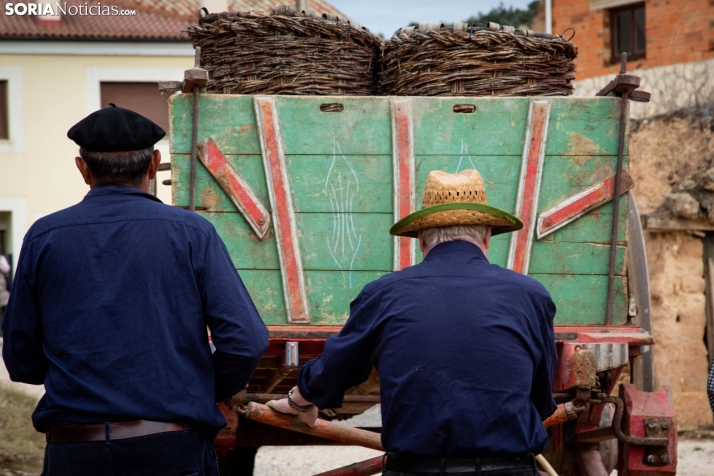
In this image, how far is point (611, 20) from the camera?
534 inches

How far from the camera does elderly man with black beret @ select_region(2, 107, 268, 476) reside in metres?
2.58

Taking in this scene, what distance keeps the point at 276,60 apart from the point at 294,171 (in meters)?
0.55

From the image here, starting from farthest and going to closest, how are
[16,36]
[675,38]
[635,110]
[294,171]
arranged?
1. [16,36]
2. [675,38]
3. [635,110]
4. [294,171]

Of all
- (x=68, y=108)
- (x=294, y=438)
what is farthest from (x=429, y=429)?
(x=68, y=108)

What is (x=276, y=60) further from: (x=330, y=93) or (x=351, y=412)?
(x=351, y=412)

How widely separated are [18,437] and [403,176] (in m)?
5.14

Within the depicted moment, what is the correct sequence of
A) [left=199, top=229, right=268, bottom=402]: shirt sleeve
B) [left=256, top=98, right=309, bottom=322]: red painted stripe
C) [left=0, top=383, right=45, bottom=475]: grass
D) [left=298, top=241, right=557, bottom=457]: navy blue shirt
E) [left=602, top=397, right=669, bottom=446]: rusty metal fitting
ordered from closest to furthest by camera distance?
[left=298, top=241, right=557, bottom=457]: navy blue shirt
[left=199, top=229, right=268, bottom=402]: shirt sleeve
[left=602, top=397, right=669, bottom=446]: rusty metal fitting
[left=256, top=98, right=309, bottom=322]: red painted stripe
[left=0, top=383, right=45, bottom=475]: grass

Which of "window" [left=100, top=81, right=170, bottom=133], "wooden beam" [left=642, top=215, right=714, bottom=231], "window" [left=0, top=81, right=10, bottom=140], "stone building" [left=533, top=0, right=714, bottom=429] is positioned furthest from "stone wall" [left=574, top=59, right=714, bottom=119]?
"window" [left=0, top=81, right=10, bottom=140]

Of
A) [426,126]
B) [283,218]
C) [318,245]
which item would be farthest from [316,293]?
[426,126]

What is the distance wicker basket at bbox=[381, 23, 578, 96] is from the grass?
161 inches

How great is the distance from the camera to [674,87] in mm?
11141

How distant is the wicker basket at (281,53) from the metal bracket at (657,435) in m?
1.84

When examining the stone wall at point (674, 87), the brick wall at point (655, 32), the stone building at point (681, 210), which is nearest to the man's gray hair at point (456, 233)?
the stone building at point (681, 210)

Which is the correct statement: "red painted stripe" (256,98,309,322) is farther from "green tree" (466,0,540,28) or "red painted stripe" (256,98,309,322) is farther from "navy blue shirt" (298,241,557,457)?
"green tree" (466,0,540,28)
